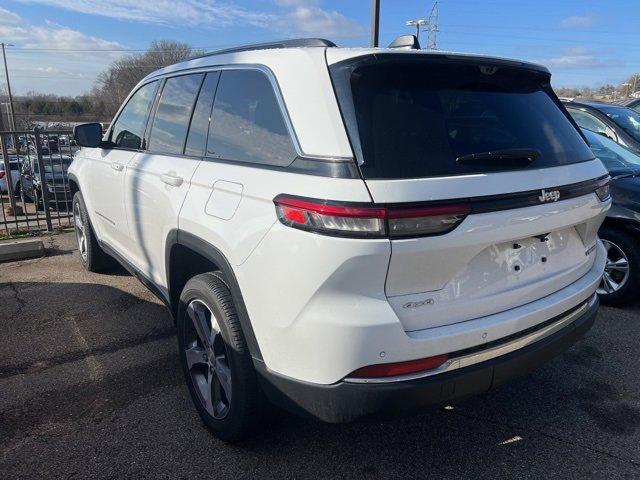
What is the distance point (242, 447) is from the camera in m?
2.53

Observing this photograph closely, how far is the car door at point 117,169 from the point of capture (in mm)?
3697

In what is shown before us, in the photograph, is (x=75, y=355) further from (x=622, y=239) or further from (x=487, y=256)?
(x=622, y=239)

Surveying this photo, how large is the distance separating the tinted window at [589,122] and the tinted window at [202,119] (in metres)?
4.80

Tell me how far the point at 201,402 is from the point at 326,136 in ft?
5.30

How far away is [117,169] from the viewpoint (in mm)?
3771

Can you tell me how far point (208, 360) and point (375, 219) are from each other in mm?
1337

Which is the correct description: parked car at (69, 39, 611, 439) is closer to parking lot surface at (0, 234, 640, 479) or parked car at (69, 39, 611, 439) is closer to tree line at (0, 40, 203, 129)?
parking lot surface at (0, 234, 640, 479)

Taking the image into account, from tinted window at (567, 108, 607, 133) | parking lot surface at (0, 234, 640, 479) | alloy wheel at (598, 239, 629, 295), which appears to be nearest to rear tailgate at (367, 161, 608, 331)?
parking lot surface at (0, 234, 640, 479)

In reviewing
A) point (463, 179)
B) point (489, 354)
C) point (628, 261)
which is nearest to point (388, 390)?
point (489, 354)

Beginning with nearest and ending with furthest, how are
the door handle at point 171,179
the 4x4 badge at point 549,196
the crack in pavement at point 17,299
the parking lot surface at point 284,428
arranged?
the 4x4 badge at point 549,196
the parking lot surface at point 284,428
the door handle at point 171,179
the crack in pavement at point 17,299

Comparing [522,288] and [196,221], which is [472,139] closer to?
[522,288]

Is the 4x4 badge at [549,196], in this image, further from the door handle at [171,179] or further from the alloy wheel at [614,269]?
the alloy wheel at [614,269]

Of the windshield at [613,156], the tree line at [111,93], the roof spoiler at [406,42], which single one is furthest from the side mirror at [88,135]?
the tree line at [111,93]

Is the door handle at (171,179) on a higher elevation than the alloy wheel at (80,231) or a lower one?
higher
